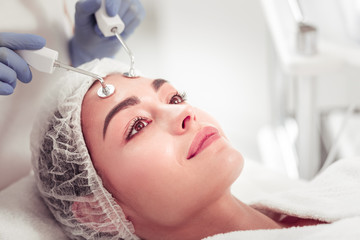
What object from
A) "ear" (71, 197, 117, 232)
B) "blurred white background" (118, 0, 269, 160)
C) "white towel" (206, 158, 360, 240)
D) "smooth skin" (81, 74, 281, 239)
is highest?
"smooth skin" (81, 74, 281, 239)

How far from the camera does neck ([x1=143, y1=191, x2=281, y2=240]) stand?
3.31ft

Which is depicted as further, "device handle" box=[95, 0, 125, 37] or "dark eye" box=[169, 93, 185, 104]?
"device handle" box=[95, 0, 125, 37]

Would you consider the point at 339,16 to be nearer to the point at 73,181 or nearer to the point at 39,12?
the point at 39,12

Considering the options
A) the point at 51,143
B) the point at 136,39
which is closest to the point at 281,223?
the point at 51,143

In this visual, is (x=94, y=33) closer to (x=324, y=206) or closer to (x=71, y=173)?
(x=71, y=173)

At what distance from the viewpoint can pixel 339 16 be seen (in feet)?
5.81

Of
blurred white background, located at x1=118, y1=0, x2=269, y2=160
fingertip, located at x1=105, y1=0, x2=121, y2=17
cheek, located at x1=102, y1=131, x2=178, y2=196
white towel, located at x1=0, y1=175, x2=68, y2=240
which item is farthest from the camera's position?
blurred white background, located at x1=118, y1=0, x2=269, y2=160

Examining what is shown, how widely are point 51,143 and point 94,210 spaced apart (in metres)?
0.19

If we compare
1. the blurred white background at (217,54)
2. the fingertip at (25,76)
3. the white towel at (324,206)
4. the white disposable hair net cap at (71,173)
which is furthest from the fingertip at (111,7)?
the blurred white background at (217,54)

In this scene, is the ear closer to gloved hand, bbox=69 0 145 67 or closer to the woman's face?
the woman's face

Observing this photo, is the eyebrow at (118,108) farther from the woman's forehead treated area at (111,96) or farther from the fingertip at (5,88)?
the fingertip at (5,88)

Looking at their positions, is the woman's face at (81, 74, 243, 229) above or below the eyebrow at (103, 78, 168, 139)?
below

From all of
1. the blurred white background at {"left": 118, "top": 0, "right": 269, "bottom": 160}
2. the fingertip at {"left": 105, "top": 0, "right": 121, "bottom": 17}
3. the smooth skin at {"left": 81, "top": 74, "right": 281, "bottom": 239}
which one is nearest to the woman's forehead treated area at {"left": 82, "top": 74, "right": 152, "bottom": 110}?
the smooth skin at {"left": 81, "top": 74, "right": 281, "bottom": 239}

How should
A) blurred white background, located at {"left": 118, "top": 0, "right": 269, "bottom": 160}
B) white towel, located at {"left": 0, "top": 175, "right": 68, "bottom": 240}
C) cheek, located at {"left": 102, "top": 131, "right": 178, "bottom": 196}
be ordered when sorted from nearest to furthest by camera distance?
cheek, located at {"left": 102, "top": 131, "right": 178, "bottom": 196} → white towel, located at {"left": 0, "top": 175, "right": 68, "bottom": 240} → blurred white background, located at {"left": 118, "top": 0, "right": 269, "bottom": 160}
